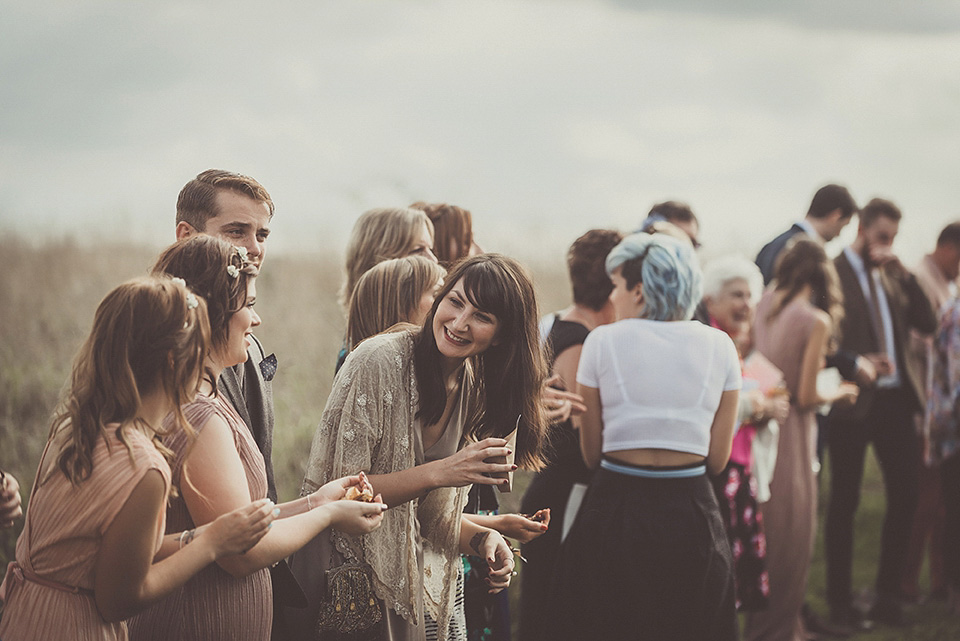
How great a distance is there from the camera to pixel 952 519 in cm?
620

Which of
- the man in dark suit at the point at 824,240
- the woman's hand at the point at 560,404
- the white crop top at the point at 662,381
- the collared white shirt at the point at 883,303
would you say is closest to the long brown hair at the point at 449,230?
the woman's hand at the point at 560,404

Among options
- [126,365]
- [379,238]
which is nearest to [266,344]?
[379,238]

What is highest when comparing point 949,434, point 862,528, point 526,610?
point 949,434

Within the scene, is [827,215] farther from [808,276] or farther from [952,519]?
[952,519]

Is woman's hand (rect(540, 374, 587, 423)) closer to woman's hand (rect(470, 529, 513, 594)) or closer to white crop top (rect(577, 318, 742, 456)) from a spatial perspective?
white crop top (rect(577, 318, 742, 456))

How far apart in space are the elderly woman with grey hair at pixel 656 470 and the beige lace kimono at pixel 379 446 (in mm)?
1057

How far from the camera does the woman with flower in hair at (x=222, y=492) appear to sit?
219cm

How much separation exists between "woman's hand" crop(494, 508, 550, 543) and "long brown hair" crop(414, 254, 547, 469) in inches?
8.9

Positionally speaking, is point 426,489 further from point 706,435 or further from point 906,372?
point 906,372

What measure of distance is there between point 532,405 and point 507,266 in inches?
17.4

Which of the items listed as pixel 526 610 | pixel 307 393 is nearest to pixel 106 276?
pixel 307 393

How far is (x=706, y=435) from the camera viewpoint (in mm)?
3623

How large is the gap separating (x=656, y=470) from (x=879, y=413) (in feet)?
9.87

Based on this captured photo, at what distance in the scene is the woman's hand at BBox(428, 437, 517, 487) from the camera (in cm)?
259
